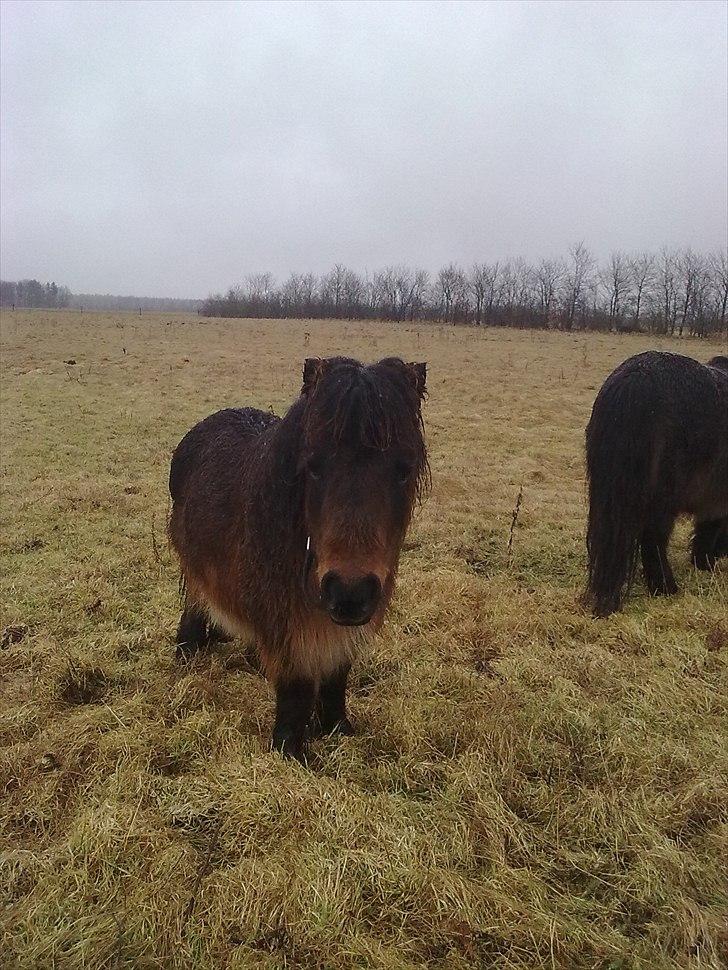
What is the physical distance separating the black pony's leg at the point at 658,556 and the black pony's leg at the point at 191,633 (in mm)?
3692

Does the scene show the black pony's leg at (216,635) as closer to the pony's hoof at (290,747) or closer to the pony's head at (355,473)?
the pony's hoof at (290,747)

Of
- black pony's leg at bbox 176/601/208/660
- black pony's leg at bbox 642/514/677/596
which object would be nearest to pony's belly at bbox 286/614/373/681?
black pony's leg at bbox 176/601/208/660

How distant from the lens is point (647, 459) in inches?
183

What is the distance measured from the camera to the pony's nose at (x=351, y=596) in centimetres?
207

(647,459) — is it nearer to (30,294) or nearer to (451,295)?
(451,295)

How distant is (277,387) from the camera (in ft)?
52.7

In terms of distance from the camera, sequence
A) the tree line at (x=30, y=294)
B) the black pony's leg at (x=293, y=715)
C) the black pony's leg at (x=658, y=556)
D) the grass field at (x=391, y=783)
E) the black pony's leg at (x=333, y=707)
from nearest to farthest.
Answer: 1. the grass field at (x=391, y=783)
2. the black pony's leg at (x=293, y=715)
3. the black pony's leg at (x=333, y=707)
4. the black pony's leg at (x=658, y=556)
5. the tree line at (x=30, y=294)

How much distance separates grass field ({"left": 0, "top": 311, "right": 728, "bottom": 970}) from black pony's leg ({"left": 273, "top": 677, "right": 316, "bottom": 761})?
0.34 ft

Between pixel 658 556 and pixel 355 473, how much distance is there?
3790mm

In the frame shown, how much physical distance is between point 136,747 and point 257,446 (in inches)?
66.2

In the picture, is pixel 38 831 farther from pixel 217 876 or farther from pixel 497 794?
pixel 497 794

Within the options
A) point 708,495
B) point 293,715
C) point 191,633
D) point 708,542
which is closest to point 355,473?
point 293,715

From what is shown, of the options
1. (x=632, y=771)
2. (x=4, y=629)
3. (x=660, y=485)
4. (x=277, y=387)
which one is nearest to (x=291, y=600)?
(x=632, y=771)

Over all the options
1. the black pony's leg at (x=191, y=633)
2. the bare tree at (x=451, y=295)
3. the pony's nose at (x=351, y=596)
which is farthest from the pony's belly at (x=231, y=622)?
the bare tree at (x=451, y=295)
